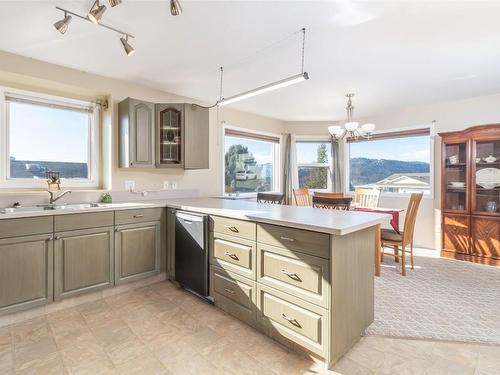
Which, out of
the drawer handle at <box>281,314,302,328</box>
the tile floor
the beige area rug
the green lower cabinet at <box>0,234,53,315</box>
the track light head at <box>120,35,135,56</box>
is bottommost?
the tile floor

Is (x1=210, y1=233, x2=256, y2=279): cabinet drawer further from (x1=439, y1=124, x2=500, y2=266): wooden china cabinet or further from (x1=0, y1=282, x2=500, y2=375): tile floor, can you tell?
(x1=439, y1=124, x2=500, y2=266): wooden china cabinet

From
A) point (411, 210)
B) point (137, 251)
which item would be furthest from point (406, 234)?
point (137, 251)

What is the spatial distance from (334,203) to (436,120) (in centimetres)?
292

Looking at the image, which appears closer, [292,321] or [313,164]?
[292,321]

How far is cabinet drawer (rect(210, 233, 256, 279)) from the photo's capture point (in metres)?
2.16

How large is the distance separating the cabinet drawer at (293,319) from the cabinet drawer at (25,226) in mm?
1903

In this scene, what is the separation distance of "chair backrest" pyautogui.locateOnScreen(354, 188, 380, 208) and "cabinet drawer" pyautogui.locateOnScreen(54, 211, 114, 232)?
11.7ft

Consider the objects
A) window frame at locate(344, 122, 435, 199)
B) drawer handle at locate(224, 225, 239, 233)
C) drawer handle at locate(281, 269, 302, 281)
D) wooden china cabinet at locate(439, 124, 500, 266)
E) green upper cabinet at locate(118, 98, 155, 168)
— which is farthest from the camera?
window frame at locate(344, 122, 435, 199)

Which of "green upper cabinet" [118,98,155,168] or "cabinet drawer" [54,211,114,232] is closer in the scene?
"cabinet drawer" [54,211,114,232]

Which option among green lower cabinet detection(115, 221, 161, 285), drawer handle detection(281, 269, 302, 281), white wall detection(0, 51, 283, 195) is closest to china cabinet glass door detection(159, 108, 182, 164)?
white wall detection(0, 51, 283, 195)

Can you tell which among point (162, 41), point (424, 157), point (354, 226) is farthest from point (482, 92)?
point (162, 41)

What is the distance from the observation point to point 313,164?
18.7 feet

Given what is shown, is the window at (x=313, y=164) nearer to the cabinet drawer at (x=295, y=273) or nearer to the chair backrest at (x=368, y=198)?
the chair backrest at (x=368, y=198)

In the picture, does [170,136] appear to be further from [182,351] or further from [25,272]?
[182,351]
